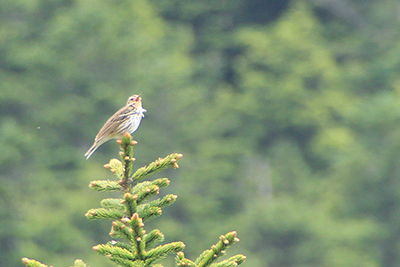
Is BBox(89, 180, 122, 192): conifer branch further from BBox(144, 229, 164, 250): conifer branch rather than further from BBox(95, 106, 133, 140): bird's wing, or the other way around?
BBox(95, 106, 133, 140): bird's wing

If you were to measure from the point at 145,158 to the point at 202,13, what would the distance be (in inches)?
611

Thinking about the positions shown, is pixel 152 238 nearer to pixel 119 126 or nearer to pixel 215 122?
pixel 119 126

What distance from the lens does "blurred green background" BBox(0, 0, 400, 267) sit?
115 feet

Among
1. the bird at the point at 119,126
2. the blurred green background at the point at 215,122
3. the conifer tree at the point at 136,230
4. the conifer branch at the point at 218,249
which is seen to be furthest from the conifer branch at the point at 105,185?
the blurred green background at the point at 215,122

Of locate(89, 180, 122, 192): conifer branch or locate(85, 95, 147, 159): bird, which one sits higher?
locate(85, 95, 147, 159): bird

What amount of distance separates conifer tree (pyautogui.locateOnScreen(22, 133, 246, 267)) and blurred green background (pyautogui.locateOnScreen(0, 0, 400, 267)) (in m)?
27.2

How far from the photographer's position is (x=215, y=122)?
42.3 m

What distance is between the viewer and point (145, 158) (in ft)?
118

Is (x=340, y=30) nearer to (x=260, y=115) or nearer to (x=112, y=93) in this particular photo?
(x=260, y=115)

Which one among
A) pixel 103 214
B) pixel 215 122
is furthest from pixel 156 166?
pixel 215 122

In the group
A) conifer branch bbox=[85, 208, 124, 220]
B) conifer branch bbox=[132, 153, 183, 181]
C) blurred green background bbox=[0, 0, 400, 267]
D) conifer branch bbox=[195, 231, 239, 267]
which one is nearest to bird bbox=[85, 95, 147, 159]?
conifer branch bbox=[132, 153, 183, 181]

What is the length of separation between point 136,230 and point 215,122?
3859 cm

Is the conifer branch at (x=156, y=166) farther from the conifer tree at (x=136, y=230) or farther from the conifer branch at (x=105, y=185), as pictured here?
the conifer branch at (x=105, y=185)

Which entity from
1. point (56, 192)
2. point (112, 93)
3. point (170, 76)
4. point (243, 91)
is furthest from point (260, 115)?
point (56, 192)
